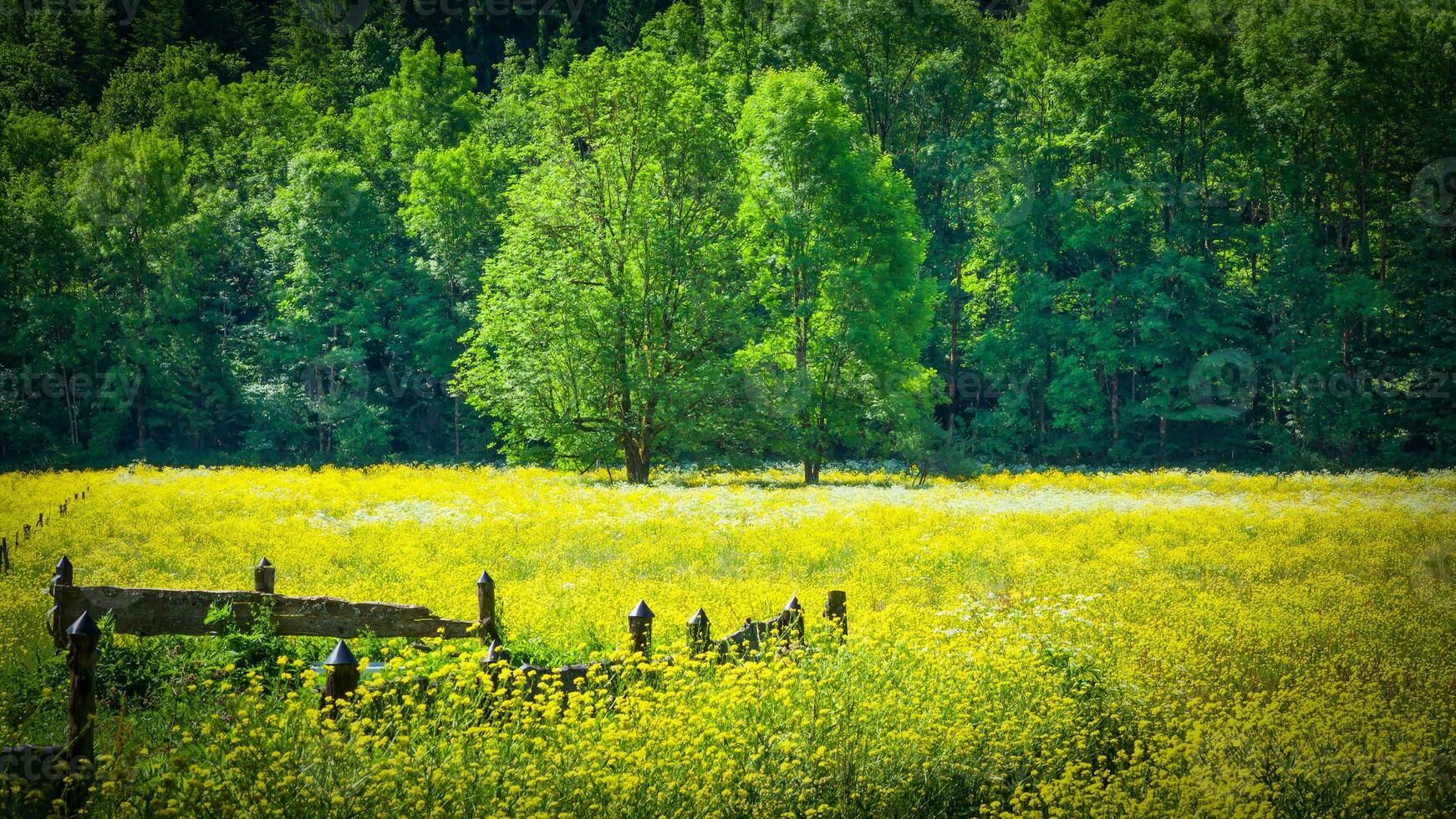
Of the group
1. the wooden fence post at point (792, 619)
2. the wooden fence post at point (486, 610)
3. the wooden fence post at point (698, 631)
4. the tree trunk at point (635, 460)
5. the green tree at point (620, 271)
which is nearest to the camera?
the wooden fence post at point (698, 631)

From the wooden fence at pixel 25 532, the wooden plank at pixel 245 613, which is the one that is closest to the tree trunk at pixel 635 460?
the wooden fence at pixel 25 532

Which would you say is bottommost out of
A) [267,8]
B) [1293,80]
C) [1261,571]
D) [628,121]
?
[1261,571]

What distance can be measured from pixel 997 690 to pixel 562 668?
11.8 feet

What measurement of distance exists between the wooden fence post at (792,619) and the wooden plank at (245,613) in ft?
10.3

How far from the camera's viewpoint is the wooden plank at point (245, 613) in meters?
8.38

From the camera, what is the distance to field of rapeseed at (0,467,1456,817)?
630cm

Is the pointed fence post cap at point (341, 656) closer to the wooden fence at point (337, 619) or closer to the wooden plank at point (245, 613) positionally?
the wooden fence at point (337, 619)

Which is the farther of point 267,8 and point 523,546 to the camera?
point 267,8

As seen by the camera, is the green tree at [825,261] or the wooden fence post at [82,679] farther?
the green tree at [825,261]

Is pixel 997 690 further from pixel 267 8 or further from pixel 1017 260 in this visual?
pixel 267 8

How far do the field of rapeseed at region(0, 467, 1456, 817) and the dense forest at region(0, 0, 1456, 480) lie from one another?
46.0 ft

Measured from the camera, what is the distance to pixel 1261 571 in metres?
14.9

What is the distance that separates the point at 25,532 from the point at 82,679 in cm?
1471

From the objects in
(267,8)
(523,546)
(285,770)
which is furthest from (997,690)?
(267,8)
